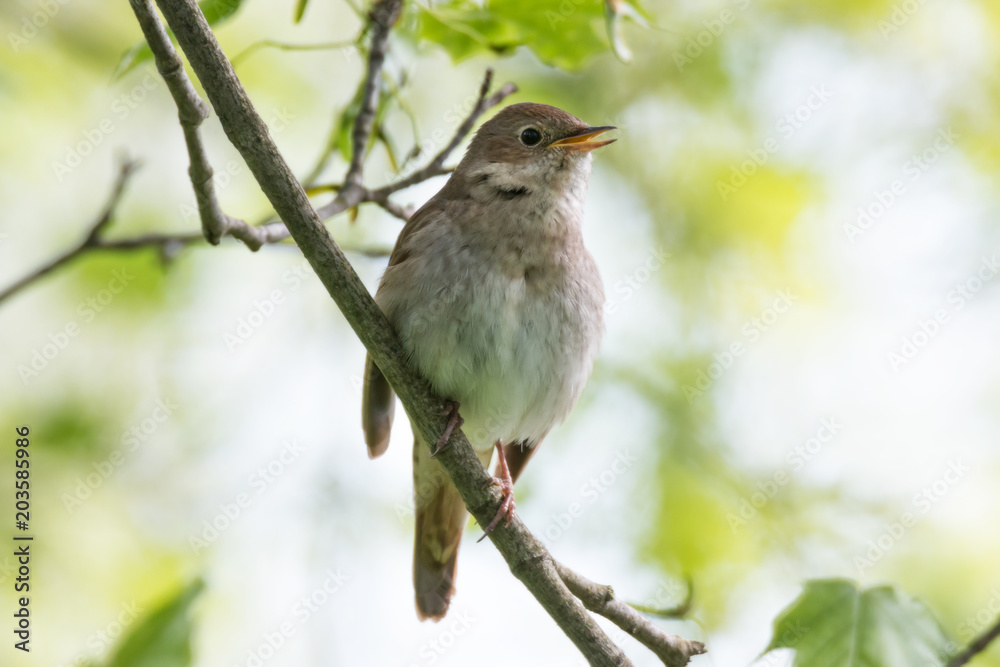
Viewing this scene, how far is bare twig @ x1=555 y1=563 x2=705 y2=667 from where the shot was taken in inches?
157

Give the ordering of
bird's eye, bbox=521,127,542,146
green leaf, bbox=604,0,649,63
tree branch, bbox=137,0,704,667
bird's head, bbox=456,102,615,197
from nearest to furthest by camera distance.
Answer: tree branch, bbox=137,0,704,667 < green leaf, bbox=604,0,649,63 < bird's head, bbox=456,102,615,197 < bird's eye, bbox=521,127,542,146

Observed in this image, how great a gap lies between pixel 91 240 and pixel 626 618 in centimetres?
303

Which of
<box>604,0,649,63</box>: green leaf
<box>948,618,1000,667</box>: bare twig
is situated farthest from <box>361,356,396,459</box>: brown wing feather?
<box>948,618,1000,667</box>: bare twig

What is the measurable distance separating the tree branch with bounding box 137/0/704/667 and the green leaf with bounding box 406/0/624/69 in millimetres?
1756

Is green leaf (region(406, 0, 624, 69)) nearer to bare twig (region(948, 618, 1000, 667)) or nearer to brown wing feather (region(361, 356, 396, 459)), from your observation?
brown wing feather (region(361, 356, 396, 459))

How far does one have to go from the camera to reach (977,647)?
10.2 ft

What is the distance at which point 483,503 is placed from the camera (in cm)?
382

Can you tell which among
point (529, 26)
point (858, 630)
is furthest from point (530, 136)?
point (858, 630)

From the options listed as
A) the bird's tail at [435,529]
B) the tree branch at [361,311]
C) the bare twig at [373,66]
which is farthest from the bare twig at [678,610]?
the bare twig at [373,66]

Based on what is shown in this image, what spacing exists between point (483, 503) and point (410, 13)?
2821 millimetres

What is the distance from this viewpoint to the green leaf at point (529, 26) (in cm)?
440

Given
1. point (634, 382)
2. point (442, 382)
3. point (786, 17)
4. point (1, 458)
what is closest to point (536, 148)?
point (442, 382)

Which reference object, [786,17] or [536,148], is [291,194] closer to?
[536,148]

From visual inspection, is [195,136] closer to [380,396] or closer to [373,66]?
[373,66]
